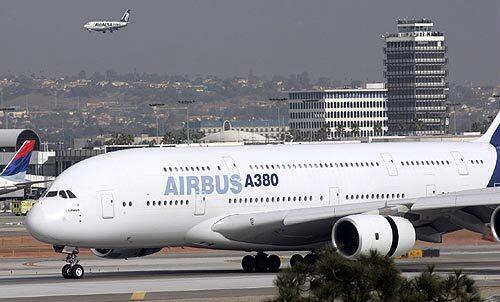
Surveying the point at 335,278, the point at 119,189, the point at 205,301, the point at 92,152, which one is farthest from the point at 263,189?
the point at 92,152

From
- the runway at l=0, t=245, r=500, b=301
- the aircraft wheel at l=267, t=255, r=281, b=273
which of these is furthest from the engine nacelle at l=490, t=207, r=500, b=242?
the aircraft wheel at l=267, t=255, r=281, b=273

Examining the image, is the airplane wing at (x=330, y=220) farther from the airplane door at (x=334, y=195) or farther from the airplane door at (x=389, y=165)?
the airplane door at (x=389, y=165)

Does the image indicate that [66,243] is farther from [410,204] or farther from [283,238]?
[410,204]

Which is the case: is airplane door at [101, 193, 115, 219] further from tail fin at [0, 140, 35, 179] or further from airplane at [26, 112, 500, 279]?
tail fin at [0, 140, 35, 179]

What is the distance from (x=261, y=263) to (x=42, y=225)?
853 centimetres

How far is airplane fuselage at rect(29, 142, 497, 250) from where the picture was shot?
154ft

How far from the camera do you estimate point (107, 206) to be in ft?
154

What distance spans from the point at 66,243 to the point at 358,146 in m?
12.0

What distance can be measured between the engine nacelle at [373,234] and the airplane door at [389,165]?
4.42 metres

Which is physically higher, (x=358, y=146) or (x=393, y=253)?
(x=358, y=146)

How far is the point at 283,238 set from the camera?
49000 millimetres

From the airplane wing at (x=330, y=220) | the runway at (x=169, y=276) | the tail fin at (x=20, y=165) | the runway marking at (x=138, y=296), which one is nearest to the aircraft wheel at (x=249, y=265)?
the runway at (x=169, y=276)

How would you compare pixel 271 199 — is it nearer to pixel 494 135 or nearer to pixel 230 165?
pixel 230 165

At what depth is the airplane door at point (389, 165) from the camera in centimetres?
5156
